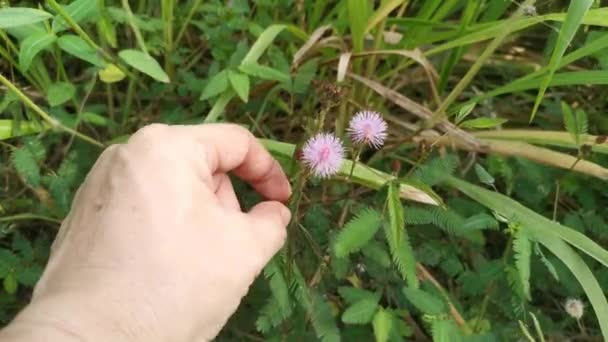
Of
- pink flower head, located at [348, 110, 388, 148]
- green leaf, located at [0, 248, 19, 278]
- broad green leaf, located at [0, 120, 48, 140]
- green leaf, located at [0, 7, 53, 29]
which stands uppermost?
green leaf, located at [0, 7, 53, 29]

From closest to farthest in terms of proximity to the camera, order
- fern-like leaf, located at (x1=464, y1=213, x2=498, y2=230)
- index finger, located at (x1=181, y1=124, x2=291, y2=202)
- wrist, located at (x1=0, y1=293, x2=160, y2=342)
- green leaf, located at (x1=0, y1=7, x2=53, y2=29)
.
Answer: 1. wrist, located at (x1=0, y1=293, x2=160, y2=342)
2. index finger, located at (x1=181, y1=124, x2=291, y2=202)
3. green leaf, located at (x1=0, y1=7, x2=53, y2=29)
4. fern-like leaf, located at (x1=464, y1=213, x2=498, y2=230)

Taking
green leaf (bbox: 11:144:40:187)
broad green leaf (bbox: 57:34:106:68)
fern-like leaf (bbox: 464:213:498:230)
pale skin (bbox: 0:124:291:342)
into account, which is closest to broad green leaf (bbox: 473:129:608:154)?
fern-like leaf (bbox: 464:213:498:230)

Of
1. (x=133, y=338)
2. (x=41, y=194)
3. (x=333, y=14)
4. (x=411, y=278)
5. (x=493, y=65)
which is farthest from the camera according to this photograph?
(x=493, y=65)

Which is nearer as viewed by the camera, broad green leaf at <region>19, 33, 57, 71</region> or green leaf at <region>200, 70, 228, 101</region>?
broad green leaf at <region>19, 33, 57, 71</region>

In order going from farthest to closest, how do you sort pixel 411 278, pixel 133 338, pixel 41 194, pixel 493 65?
pixel 493 65, pixel 41 194, pixel 411 278, pixel 133 338

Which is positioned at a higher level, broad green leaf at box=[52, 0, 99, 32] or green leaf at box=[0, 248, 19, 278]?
broad green leaf at box=[52, 0, 99, 32]

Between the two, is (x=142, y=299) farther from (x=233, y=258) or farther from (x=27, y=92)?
(x=27, y=92)

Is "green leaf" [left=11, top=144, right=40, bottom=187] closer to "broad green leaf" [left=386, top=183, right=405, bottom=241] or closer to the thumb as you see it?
the thumb

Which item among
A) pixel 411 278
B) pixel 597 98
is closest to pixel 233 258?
pixel 411 278

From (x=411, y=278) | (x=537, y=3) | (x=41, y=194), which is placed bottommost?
(x=41, y=194)
